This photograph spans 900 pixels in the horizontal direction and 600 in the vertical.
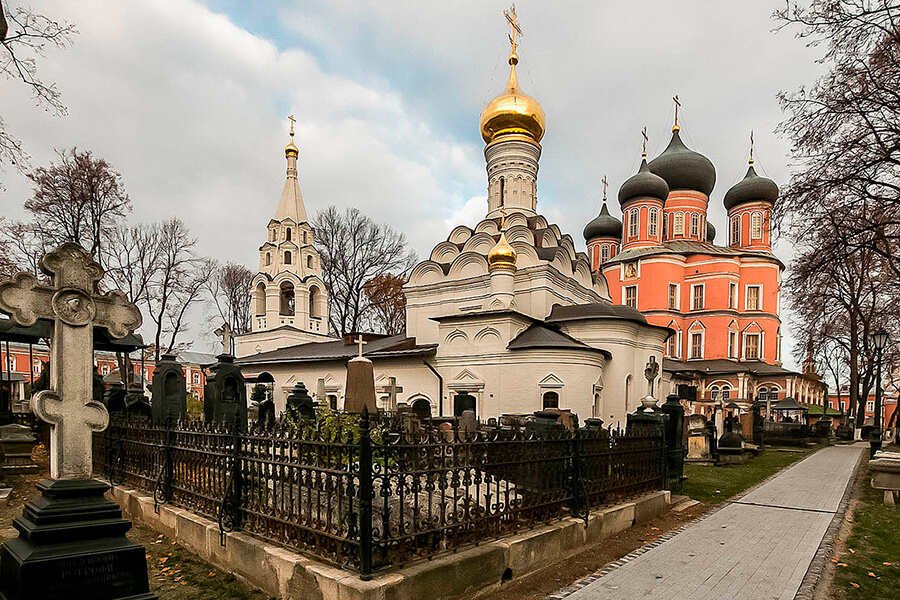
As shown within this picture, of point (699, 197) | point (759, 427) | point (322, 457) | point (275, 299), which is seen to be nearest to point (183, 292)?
point (275, 299)

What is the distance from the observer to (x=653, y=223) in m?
34.3

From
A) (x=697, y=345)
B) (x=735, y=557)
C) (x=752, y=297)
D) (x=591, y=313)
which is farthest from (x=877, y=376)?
(x=735, y=557)

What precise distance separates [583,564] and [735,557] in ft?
5.51

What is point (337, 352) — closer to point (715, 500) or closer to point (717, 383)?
point (715, 500)

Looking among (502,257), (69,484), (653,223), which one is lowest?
(69,484)

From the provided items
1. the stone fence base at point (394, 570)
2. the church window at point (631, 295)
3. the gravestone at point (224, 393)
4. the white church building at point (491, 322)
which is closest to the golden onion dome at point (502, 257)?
the white church building at point (491, 322)

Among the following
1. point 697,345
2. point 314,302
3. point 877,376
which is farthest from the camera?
point 697,345

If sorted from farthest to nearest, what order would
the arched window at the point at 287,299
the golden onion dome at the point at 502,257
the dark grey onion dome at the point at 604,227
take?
the dark grey onion dome at the point at 604,227
the arched window at the point at 287,299
the golden onion dome at the point at 502,257

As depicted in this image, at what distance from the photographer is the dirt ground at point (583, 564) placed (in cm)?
429

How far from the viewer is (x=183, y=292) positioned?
24.8 metres

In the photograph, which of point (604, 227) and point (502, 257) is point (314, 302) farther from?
point (604, 227)

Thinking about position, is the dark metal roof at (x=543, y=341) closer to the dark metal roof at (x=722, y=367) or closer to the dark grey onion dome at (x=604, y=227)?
the dark metal roof at (x=722, y=367)

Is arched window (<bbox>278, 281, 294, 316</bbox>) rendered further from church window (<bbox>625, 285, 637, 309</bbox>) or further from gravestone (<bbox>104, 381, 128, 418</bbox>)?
church window (<bbox>625, 285, 637, 309</bbox>)

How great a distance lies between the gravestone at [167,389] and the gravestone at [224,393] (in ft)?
1.59
